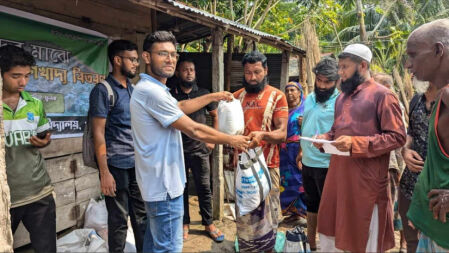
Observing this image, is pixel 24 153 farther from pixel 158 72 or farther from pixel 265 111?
pixel 265 111

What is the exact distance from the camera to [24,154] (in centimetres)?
241

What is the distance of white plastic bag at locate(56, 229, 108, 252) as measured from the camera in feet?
10.4

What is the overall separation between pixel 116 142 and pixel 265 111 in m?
1.45

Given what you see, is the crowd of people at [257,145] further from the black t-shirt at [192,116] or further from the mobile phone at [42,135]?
the black t-shirt at [192,116]

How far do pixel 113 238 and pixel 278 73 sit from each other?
501 cm

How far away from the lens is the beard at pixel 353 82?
8.14ft

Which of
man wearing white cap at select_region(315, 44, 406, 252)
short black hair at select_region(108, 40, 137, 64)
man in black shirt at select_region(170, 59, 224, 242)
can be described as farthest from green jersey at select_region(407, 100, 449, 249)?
man in black shirt at select_region(170, 59, 224, 242)

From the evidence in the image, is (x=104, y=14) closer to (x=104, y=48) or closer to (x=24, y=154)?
(x=104, y=48)

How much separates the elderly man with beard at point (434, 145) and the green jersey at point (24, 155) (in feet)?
9.16

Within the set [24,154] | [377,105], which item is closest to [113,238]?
[24,154]

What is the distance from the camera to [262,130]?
2857mm

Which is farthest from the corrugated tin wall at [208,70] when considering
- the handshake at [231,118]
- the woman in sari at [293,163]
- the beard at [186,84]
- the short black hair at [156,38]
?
the short black hair at [156,38]

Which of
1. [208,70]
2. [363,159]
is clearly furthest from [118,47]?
[208,70]

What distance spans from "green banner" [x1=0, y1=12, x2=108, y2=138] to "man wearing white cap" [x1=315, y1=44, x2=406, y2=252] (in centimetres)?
334
